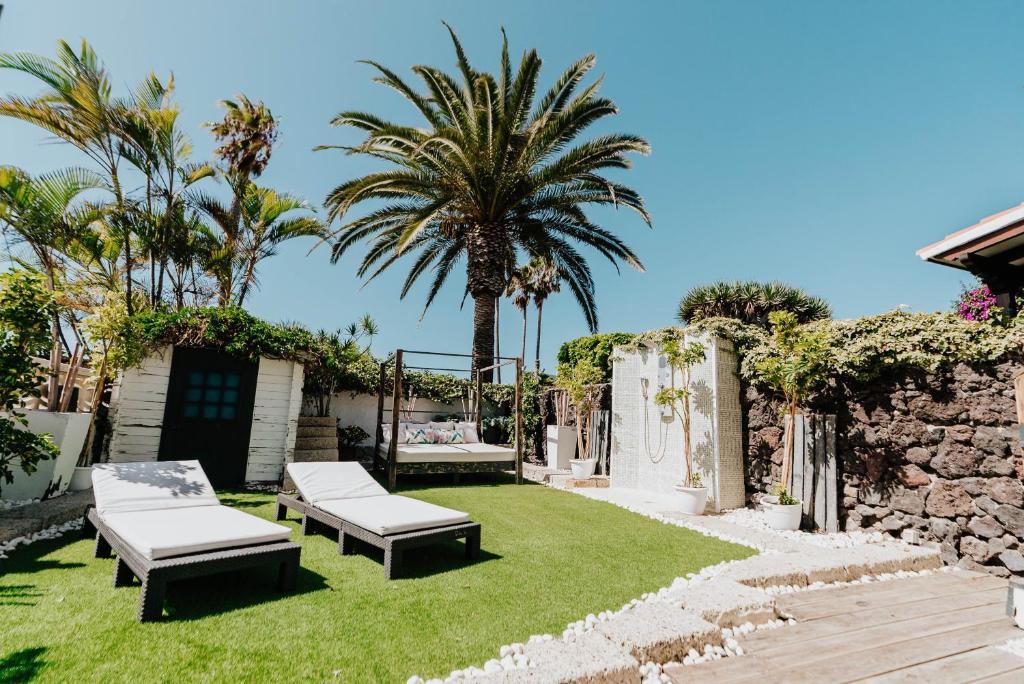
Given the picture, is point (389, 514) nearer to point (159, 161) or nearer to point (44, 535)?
point (44, 535)

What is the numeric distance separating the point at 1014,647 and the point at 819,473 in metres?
3.02

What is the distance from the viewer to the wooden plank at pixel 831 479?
555cm

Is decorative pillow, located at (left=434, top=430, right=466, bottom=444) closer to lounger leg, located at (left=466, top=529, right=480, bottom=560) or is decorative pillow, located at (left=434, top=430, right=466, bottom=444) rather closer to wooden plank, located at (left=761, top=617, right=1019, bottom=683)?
lounger leg, located at (left=466, top=529, right=480, bottom=560)

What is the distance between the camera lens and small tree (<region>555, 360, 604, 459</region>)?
9922 millimetres

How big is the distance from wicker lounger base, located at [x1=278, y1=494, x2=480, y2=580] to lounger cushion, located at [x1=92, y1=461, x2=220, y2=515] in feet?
2.84

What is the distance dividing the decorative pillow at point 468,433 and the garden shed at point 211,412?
11.1 feet

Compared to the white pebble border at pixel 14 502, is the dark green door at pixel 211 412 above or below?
above

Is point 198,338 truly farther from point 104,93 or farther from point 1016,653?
point 1016,653

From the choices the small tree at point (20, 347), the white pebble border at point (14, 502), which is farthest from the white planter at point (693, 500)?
the white pebble border at point (14, 502)

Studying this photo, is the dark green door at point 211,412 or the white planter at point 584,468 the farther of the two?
the white planter at point 584,468

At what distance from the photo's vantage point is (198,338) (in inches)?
276

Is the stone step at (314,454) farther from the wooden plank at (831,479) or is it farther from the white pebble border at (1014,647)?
the white pebble border at (1014,647)

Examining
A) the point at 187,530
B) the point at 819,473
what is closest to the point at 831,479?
the point at 819,473

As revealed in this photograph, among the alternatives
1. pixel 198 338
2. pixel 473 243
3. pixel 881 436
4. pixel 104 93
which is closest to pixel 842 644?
pixel 881 436
